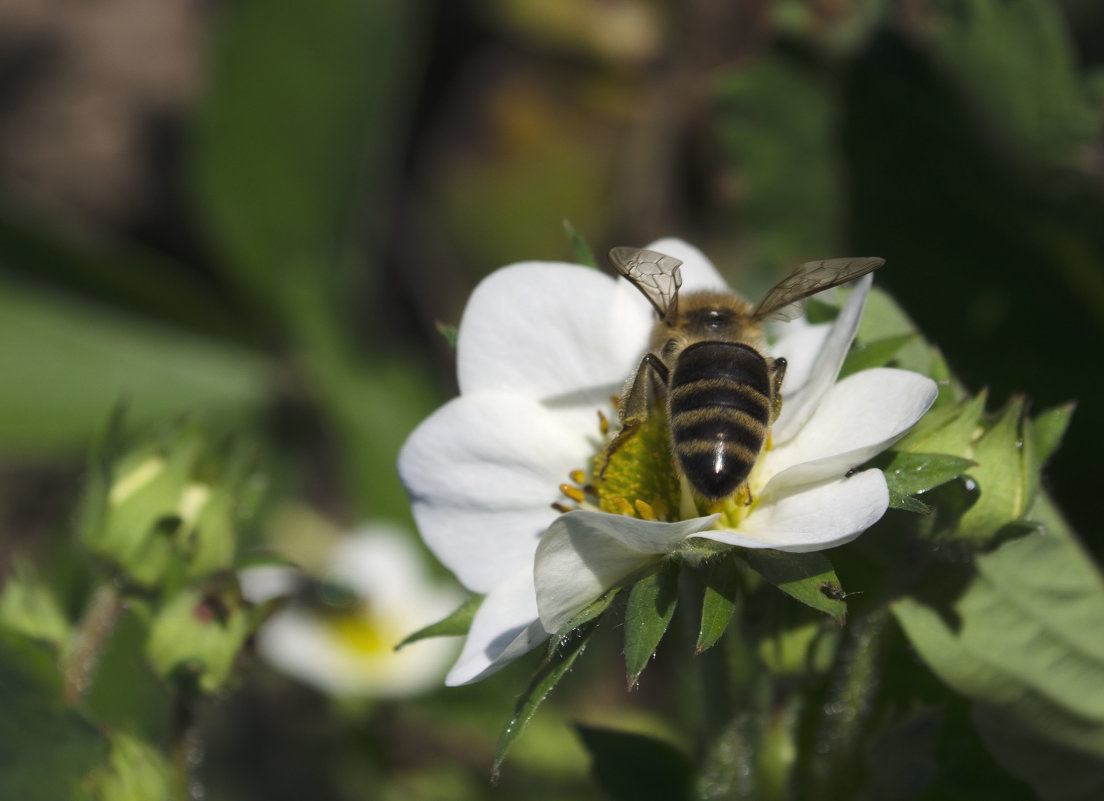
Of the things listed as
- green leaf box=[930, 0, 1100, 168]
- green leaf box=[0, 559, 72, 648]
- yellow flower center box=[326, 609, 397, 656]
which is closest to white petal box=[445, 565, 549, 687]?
green leaf box=[0, 559, 72, 648]

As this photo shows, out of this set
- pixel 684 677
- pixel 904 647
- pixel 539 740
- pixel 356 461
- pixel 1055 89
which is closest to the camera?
pixel 904 647

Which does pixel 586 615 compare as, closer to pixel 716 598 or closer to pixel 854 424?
pixel 716 598

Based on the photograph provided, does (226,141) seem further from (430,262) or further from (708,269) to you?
(708,269)

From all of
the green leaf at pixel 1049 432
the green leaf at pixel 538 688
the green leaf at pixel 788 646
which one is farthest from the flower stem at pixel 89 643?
the green leaf at pixel 1049 432

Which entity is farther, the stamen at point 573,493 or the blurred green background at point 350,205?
the blurred green background at point 350,205

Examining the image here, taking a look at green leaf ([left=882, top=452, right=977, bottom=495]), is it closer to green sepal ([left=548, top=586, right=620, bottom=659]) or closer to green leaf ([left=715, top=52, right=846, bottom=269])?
green sepal ([left=548, top=586, right=620, bottom=659])

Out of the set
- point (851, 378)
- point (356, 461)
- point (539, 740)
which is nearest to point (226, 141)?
point (356, 461)

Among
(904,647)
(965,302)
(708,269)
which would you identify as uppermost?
(708,269)

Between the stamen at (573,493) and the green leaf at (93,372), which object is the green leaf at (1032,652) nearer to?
the stamen at (573,493)
